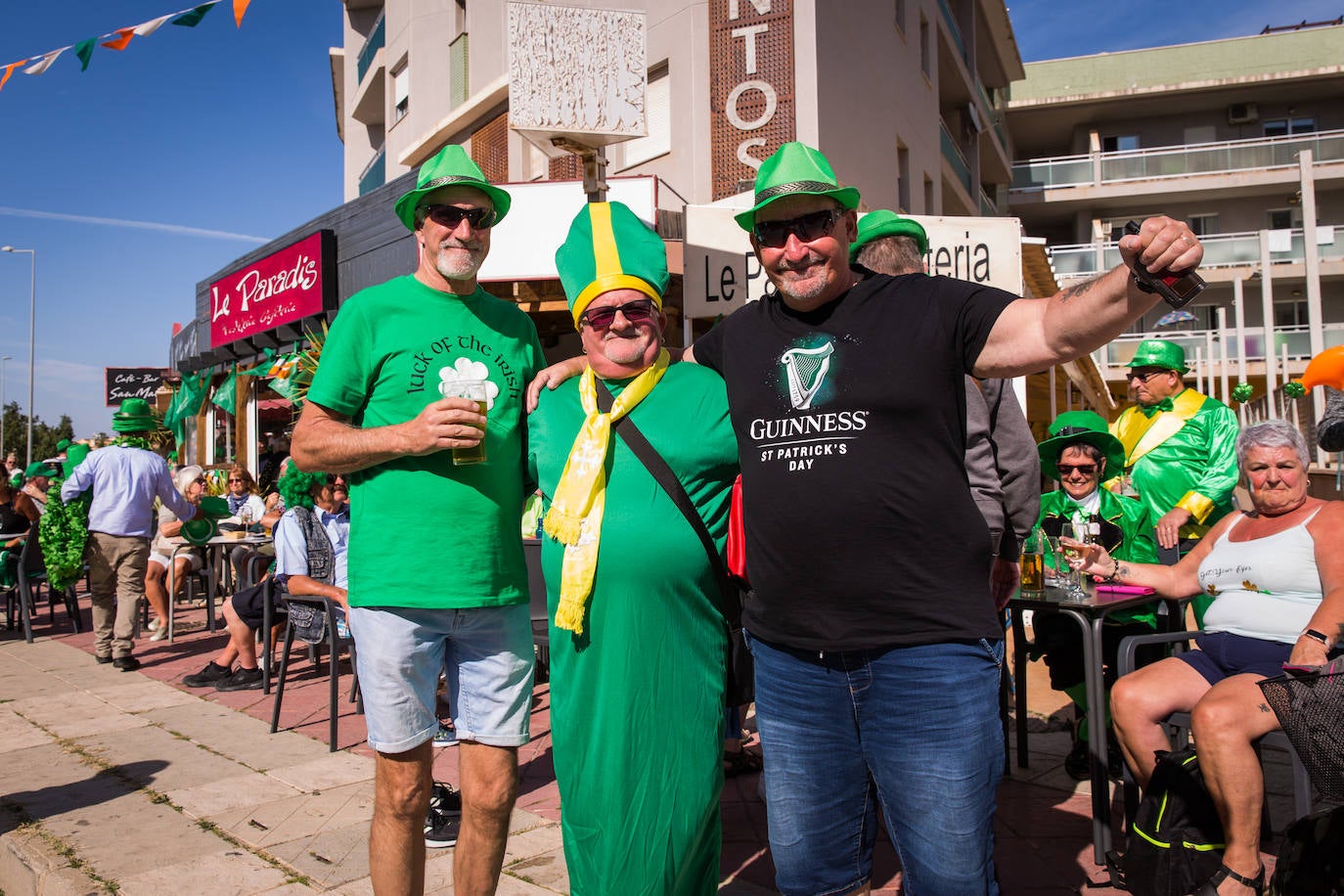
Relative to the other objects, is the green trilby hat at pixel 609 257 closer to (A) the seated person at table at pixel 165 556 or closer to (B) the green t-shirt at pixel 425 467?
(B) the green t-shirt at pixel 425 467

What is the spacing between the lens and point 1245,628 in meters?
3.27

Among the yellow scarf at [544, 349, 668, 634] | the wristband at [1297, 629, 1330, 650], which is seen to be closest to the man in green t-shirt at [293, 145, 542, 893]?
the yellow scarf at [544, 349, 668, 634]

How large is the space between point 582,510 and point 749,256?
16.4 feet

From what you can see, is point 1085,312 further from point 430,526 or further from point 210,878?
point 210,878

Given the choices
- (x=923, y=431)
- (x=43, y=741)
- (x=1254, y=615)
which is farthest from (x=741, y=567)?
(x=43, y=741)

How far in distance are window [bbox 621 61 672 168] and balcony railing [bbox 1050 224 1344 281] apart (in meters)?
15.1

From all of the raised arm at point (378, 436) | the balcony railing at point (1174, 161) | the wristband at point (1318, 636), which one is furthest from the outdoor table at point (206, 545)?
the balcony railing at point (1174, 161)

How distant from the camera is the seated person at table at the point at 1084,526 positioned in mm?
4137

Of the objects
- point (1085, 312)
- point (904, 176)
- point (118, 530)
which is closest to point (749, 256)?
point (1085, 312)

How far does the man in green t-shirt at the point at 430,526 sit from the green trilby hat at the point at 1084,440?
2.91 m

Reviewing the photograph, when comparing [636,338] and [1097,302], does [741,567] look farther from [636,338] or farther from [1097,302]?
[1097,302]

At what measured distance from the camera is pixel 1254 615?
3258 millimetres

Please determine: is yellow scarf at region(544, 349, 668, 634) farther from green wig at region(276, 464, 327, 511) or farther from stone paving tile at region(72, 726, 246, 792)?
green wig at region(276, 464, 327, 511)

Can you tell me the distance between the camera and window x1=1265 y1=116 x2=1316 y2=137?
98.9 ft
